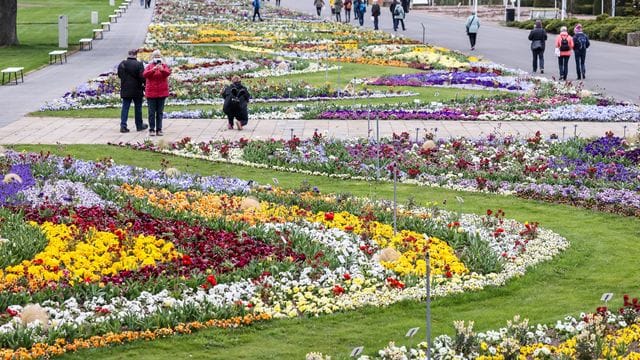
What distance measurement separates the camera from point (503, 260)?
10961mm

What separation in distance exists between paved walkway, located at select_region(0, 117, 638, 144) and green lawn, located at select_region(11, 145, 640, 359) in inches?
249

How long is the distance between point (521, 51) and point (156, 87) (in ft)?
75.9

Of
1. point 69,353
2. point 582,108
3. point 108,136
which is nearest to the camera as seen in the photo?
point 69,353

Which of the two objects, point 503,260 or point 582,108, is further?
point 582,108

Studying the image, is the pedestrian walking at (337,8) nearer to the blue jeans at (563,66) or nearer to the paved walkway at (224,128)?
the blue jeans at (563,66)

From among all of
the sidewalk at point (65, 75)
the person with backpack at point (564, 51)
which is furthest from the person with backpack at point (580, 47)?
the sidewalk at point (65, 75)

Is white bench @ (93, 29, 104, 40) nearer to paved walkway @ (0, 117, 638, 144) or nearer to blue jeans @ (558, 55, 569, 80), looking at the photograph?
blue jeans @ (558, 55, 569, 80)

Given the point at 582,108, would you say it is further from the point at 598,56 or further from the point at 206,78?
the point at 598,56

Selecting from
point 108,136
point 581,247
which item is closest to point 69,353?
point 581,247

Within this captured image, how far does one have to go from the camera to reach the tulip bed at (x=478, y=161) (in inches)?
578

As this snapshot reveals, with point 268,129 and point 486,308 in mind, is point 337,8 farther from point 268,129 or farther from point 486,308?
point 486,308

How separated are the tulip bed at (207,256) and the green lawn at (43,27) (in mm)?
21944

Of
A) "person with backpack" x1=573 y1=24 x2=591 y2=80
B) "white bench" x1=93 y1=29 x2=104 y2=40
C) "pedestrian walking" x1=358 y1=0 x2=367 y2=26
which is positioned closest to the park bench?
"white bench" x1=93 y1=29 x2=104 y2=40

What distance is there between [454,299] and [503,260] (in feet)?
4.34
